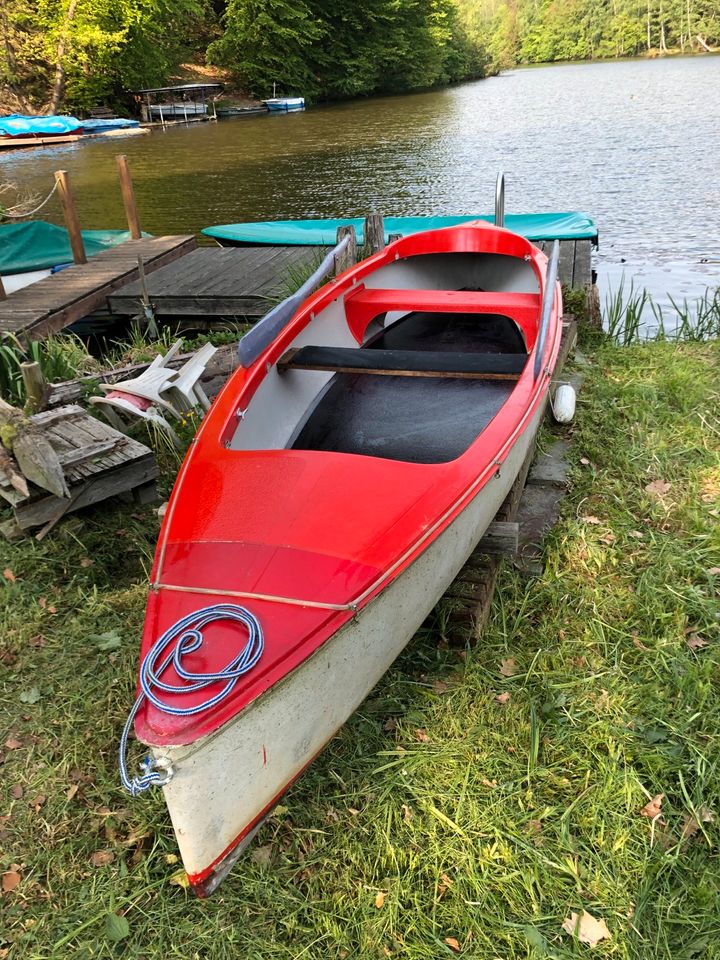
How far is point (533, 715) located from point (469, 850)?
647 mm

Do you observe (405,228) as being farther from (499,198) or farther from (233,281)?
(499,198)

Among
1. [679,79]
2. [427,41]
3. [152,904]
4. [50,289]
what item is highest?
[427,41]

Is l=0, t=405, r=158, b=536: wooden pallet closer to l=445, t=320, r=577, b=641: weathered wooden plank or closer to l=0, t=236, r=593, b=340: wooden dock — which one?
l=445, t=320, r=577, b=641: weathered wooden plank

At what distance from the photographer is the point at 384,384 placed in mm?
4547

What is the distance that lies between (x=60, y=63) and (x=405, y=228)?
28.2 metres

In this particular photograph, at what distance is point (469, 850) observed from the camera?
8.14 feet

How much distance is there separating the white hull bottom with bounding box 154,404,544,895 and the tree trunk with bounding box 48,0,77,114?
35385 mm

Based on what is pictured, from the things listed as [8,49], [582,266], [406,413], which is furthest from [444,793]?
[8,49]

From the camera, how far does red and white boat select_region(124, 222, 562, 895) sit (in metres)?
2.17

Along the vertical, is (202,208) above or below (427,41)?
below

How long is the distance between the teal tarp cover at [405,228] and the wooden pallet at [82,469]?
677cm

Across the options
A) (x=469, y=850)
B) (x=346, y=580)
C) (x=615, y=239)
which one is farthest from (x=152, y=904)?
(x=615, y=239)

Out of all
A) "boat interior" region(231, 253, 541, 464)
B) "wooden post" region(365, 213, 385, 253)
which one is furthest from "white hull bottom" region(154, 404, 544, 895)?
"wooden post" region(365, 213, 385, 253)

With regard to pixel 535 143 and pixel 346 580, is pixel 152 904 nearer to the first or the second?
pixel 346 580
